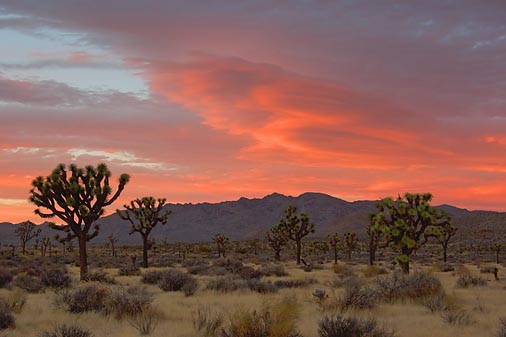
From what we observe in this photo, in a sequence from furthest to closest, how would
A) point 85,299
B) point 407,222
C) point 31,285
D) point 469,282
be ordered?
point 407,222
point 469,282
point 31,285
point 85,299

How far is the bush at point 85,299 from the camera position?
46.7 ft

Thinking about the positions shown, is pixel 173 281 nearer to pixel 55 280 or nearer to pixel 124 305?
pixel 55 280

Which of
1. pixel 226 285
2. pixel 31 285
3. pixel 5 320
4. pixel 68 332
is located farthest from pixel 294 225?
pixel 68 332

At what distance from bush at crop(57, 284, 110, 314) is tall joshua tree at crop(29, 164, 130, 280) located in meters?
13.8

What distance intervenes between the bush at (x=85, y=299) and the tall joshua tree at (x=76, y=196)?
1382 cm

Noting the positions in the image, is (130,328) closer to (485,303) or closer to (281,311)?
(281,311)

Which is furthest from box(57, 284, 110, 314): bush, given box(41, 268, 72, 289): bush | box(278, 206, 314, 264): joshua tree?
box(278, 206, 314, 264): joshua tree

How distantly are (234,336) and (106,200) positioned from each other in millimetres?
21099

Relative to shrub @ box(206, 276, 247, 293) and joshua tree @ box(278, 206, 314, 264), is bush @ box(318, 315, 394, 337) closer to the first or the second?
shrub @ box(206, 276, 247, 293)

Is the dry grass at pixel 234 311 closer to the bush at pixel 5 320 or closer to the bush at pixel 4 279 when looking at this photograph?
the bush at pixel 5 320

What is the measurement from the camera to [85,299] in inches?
568

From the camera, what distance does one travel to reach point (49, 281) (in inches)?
842

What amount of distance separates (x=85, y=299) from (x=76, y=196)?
49.1 ft

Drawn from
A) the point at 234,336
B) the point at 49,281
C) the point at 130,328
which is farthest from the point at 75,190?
the point at 234,336
